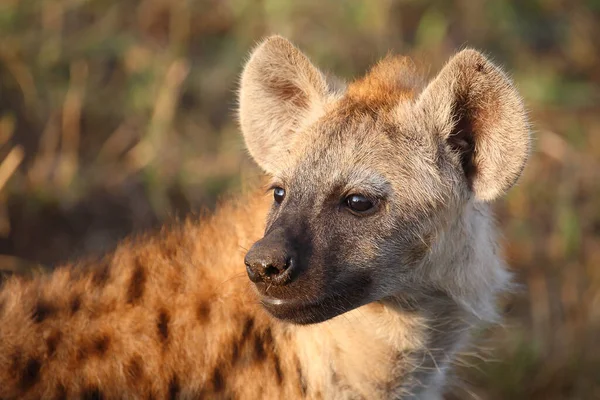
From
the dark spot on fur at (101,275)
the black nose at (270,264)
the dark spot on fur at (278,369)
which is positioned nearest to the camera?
the black nose at (270,264)

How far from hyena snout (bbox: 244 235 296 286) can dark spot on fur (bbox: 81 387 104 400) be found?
530 mm

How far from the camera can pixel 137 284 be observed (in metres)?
2.62

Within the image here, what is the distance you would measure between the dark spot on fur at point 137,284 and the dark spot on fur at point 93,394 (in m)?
0.26

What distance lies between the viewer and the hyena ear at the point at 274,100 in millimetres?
2809

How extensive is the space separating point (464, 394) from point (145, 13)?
9.98 ft

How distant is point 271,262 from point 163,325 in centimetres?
46

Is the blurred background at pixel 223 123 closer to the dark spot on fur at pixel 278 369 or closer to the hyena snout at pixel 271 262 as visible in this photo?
the dark spot on fur at pixel 278 369

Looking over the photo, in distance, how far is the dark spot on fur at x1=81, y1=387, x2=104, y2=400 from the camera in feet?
8.03

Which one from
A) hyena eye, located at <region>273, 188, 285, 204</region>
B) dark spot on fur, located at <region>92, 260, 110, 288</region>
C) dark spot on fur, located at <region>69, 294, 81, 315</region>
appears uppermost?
hyena eye, located at <region>273, 188, 285, 204</region>

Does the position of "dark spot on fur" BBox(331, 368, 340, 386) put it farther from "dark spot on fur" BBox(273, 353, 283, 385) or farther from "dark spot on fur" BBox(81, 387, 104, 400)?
"dark spot on fur" BBox(81, 387, 104, 400)

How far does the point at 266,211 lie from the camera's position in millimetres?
2744

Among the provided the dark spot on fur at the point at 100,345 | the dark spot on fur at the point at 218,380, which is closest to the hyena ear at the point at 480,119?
the dark spot on fur at the point at 218,380

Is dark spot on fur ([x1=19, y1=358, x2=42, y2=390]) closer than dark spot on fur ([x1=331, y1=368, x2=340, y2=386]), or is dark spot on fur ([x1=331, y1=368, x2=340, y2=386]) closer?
dark spot on fur ([x1=19, y1=358, x2=42, y2=390])

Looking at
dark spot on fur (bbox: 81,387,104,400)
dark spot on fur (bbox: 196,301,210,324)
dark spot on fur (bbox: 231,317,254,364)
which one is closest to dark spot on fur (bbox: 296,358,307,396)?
dark spot on fur (bbox: 231,317,254,364)
